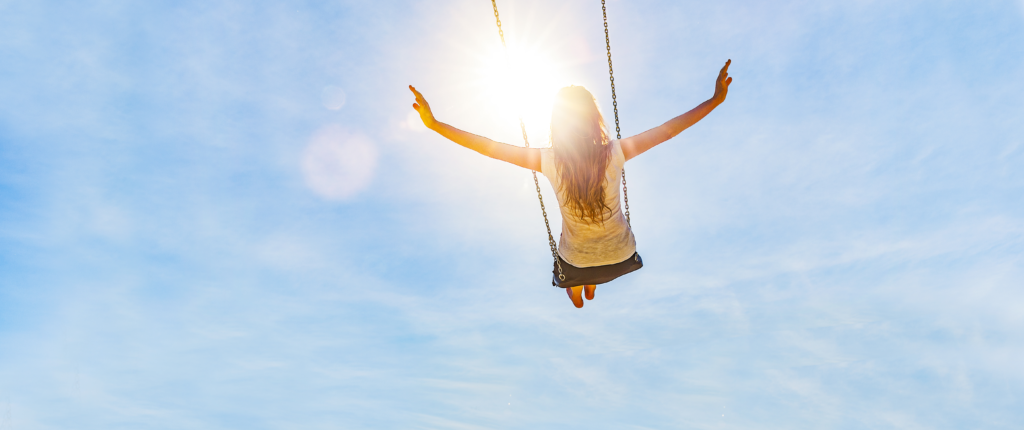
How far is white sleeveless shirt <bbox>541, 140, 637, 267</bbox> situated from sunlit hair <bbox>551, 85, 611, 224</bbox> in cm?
6

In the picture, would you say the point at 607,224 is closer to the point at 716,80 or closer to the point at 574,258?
the point at 574,258

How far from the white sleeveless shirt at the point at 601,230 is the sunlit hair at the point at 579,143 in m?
0.06

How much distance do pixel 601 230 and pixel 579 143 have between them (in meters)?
0.80

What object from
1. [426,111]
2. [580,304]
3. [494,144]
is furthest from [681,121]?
[580,304]

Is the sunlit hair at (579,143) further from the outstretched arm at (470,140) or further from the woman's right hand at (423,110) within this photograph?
the woman's right hand at (423,110)

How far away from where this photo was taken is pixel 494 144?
4336 mm

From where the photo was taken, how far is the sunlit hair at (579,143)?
4.24 metres

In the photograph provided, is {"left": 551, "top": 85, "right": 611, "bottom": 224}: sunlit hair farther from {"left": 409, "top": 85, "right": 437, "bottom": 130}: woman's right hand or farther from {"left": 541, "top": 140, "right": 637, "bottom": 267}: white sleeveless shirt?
{"left": 409, "top": 85, "right": 437, "bottom": 130}: woman's right hand

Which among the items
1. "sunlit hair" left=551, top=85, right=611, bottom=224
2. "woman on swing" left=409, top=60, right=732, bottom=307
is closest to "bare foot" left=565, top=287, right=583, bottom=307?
"woman on swing" left=409, top=60, right=732, bottom=307

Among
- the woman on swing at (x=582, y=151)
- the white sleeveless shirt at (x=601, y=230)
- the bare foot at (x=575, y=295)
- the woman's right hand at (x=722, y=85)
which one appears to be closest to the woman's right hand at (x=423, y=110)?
the woman on swing at (x=582, y=151)

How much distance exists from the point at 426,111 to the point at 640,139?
4.64 ft

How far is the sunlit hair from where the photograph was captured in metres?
4.24

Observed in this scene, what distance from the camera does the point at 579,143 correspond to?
4262mm

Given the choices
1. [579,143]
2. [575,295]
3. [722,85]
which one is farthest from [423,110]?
[575,295]
